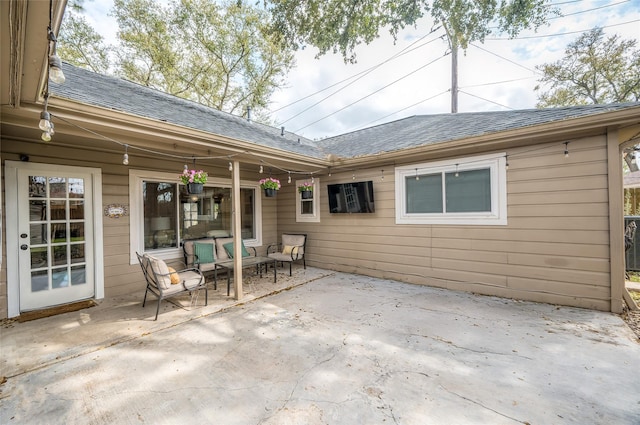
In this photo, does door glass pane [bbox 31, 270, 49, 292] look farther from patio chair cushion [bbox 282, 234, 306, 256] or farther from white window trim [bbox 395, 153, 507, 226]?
white window trim [bbox 395, 153, 507, 226]

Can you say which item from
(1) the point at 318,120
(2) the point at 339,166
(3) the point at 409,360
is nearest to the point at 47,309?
(3) the point at 409,360

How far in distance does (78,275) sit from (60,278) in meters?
0.20

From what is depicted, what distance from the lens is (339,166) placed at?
5695 millimetres

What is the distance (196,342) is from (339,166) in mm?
4168

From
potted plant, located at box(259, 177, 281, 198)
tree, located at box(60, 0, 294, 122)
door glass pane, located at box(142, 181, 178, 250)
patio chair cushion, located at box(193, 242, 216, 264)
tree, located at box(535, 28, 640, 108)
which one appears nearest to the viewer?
door glass pane, located at box(142, 181, 178, 250)

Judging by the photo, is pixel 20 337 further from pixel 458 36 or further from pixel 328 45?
pixel 458 36

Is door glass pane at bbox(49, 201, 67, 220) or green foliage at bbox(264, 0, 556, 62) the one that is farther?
door glass pane at bbox(49, 201, 67, 220)

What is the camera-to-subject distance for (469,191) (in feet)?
14.4

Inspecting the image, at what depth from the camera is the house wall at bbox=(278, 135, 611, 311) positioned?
11.3 ft

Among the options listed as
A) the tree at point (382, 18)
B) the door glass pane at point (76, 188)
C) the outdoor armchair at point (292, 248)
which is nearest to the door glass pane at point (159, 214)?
the door glass pane at point (76, 188)

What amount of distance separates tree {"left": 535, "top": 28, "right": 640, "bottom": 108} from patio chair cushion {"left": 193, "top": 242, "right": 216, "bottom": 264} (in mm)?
15862

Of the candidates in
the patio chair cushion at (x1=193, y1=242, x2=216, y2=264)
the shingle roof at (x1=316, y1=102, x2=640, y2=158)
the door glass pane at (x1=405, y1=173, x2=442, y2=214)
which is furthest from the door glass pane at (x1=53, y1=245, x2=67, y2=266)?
the door glass pane at (x1=405, y1=173, x2=442, y2=214)

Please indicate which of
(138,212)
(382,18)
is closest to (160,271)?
(138,212)

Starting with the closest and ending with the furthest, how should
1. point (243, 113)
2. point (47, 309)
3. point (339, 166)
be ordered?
point (47, 309) < point (339, 166) < point (243, 113)
